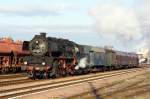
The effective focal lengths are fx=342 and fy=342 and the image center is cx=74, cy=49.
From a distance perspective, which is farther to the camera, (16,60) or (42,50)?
(16,60)

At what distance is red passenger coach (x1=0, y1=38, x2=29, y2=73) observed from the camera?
111 ft

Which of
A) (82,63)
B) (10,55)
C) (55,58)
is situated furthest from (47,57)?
(10,55)

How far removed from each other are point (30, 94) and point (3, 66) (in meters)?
16.7

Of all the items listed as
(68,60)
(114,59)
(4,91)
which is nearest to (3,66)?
(68,60)

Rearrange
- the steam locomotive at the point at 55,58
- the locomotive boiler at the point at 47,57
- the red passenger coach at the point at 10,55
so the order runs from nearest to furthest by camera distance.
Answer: the locomotive boiler at the point at 47,57 → the steam locomotive at the point at 55,58 → the red passenger coach at the point at 10,55

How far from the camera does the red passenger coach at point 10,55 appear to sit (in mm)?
33766

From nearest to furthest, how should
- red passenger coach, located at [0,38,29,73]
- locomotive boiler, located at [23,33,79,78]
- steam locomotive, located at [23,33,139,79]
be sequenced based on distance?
locomotive boiler, located at [23,33,79,78] < steam locomotive, located at [23,33,139,79] < red passenger coach, located at [0,38,29,73]

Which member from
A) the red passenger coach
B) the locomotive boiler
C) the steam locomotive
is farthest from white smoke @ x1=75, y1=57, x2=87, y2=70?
the red passenger coach

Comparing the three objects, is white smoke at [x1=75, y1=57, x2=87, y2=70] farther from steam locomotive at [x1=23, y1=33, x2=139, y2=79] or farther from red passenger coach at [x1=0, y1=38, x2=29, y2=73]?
red passenger coach at [x1=0, y1=38, x2=29, y2=73]

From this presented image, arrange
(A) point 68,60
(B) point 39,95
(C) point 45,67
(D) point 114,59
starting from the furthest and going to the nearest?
1. (D) point 114,59
2. (A) point 68,60
3. (C) point 45,67
4. (B) point 39,95

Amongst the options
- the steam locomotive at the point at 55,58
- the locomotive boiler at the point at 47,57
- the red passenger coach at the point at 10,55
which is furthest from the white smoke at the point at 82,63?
the red passenger coach at the point at 10,55

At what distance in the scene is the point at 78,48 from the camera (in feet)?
114

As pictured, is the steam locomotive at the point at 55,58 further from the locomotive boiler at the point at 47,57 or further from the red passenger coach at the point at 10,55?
the red passenger coach at the point at 10,55

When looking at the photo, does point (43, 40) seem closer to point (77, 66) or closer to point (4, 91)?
point (77, 66)
